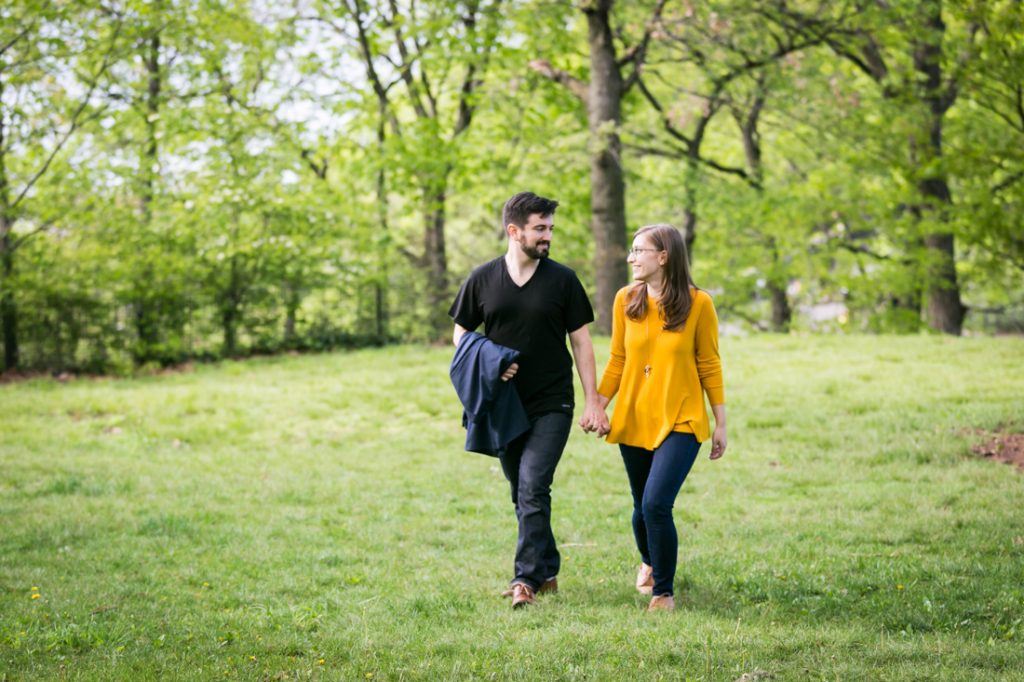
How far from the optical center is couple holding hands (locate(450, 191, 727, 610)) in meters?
5.53

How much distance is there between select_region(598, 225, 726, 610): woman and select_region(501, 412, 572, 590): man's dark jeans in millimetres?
398

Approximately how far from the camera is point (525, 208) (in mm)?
5723

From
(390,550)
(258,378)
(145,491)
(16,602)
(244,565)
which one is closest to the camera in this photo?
(16,602)

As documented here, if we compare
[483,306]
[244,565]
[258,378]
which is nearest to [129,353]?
[258,378]

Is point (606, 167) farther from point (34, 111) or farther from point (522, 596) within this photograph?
point (522, 596)

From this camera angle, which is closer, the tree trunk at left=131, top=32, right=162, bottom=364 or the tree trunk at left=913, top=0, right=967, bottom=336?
the tree trunk at left=913, top=0, right=967, bottom=336

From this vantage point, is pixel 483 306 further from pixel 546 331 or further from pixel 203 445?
pixel 203 445

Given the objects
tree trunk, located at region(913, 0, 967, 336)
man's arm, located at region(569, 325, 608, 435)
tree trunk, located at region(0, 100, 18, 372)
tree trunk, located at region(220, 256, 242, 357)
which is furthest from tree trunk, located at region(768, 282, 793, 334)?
man's arm, located at region(569, 325, 608, 435)

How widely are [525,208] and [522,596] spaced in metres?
2.25

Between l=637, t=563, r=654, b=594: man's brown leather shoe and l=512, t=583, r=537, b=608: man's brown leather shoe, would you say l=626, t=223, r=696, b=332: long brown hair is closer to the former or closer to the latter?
l=637, t=563, r=654, b=594: man's brown leather shoe

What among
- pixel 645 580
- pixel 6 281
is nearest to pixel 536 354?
pixel 645 580

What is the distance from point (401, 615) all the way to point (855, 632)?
8.07 ft

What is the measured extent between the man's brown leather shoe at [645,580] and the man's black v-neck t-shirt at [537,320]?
1089 millimetres

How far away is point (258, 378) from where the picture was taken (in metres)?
16.8
